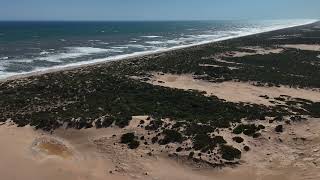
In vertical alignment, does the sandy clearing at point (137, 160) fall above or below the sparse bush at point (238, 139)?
below

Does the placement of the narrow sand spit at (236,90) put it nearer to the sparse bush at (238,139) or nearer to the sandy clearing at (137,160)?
the sandy clearing at (137,160)

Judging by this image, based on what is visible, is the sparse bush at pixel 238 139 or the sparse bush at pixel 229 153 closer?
the sparse bush at pixel 229 153

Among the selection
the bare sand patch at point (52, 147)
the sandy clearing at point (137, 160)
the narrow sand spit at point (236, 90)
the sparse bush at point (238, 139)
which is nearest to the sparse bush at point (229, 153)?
A: the sandy clearing at point (137, 160)

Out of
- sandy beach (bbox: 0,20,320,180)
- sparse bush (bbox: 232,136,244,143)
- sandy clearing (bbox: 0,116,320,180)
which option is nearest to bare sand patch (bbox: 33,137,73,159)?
sandy beach (bbox: 0,20,320,180)

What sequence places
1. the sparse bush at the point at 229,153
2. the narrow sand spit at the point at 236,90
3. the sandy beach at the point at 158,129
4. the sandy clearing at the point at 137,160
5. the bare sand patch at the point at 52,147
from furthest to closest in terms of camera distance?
the narrow sand spit at the point at 236,90 → the bare sand patch at the point at 52,147 → the sparse bush at the point at 229,153 → the sandy beach at the point at 158,129 → the sandy clearing at the point at 137,160

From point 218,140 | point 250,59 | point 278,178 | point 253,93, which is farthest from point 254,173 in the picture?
point 250,59

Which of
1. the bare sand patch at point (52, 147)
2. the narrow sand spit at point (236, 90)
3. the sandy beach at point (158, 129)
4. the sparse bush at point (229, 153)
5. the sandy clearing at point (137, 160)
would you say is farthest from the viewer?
the narrow sand spit at point (236, 90)

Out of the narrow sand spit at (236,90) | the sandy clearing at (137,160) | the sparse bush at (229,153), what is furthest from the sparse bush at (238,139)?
the narrow sand spit at (236,90)

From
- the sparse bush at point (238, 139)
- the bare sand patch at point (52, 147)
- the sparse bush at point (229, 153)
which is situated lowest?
the bare sand patch at point (52, 147)

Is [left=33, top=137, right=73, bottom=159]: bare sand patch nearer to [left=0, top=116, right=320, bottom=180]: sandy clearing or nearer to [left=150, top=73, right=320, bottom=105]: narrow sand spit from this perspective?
[left=0, top=116, right=320, bottom=180]: sandy clearing

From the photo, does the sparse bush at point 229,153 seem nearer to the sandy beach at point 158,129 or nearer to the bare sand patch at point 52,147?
the sandy beach at point 158,129
